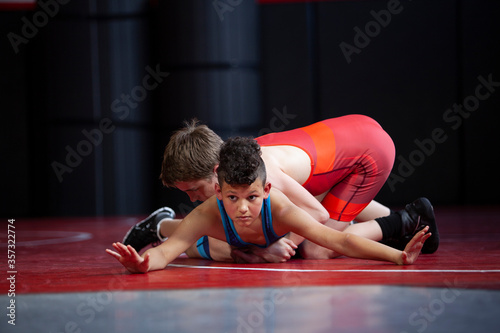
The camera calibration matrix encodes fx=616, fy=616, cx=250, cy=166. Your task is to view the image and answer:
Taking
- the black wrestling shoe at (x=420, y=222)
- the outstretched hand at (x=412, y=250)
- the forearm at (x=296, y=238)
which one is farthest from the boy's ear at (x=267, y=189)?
the black wrestling shoe at (x=420, y=222)

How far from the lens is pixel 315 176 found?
8.73 ft

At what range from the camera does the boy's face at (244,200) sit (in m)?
2.00

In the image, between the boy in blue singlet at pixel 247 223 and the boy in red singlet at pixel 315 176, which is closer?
the boy in blue singlet at pixel 247 223

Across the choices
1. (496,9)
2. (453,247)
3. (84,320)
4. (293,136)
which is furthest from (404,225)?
(496,9)

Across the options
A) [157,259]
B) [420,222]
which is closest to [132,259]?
[157,259]

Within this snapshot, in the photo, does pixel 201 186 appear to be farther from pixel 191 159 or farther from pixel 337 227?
pixel 337 227

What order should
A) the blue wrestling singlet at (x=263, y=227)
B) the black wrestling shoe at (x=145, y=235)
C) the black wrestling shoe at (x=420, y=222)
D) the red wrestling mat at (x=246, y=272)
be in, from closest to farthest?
1. the red wrestling mat at (x=246, y=272)
2. the blue wrestling singlet at (x=263, y=227)
3. the black wrestling shoe at (x=420, y=222)
4. the black wrestling shoe at (x=145, y=235)

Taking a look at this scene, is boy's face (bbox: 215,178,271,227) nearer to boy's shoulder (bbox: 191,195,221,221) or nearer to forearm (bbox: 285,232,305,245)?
boy's shoulder (bbox: 191,195,221,221)

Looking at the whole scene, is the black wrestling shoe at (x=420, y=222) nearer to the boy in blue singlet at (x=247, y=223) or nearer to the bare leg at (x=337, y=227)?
the bare leg at (x=337, y=227)

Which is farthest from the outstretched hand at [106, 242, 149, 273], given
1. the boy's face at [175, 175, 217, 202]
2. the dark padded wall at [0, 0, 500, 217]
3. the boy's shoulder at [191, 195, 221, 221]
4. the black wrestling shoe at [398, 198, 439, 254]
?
the dark padded wall at [0, 0, 500, 217]

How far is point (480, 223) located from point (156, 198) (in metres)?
3.61

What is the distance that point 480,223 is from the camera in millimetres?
4324

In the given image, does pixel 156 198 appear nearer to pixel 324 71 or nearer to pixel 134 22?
pixel 134 22

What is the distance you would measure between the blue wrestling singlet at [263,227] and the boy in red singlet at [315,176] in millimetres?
56
